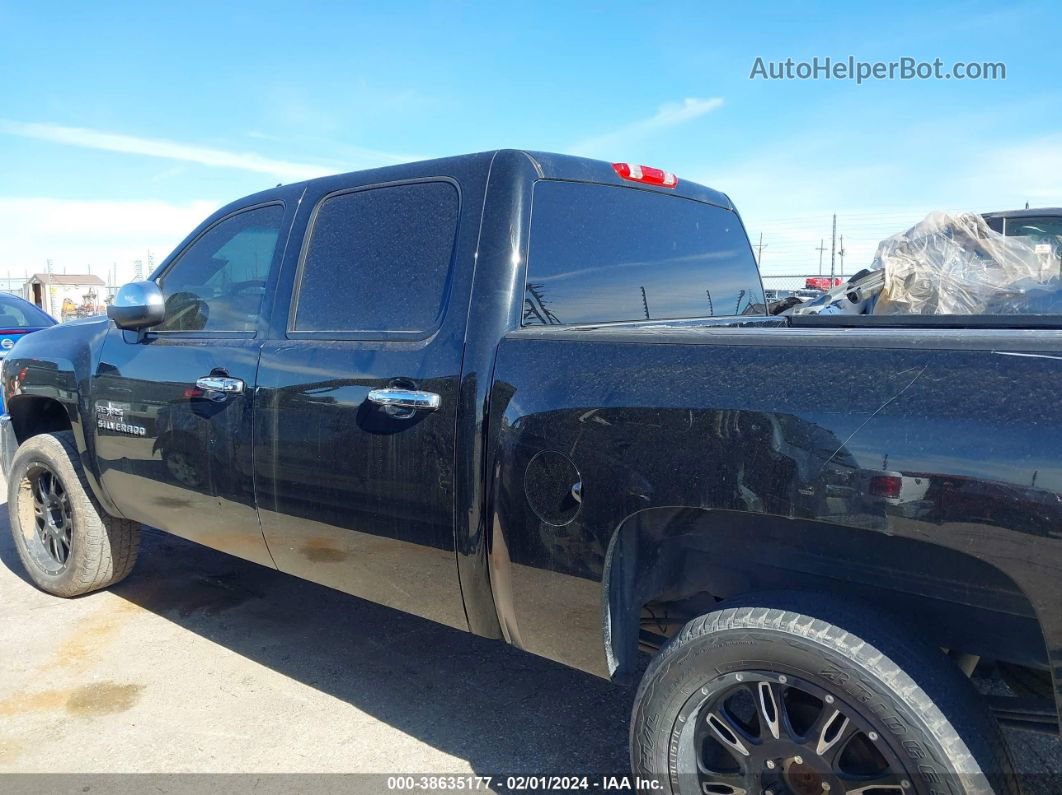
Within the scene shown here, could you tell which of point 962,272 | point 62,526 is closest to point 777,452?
point 62,526

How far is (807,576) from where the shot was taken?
6.95 ft

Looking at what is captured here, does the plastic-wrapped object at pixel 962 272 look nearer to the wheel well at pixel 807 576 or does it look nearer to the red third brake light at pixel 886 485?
the wheel well at pixel 807 576

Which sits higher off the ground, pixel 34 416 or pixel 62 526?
pixel 34 416

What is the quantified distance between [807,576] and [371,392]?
4.58ft

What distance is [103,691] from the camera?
11.0 ft

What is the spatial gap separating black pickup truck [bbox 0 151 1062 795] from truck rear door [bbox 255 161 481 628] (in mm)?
12

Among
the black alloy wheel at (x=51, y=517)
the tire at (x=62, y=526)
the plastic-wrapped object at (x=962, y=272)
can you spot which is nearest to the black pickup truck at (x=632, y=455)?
the tire at (x=62, y=526)

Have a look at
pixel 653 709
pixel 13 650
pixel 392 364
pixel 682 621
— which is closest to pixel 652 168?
pixel 392 364

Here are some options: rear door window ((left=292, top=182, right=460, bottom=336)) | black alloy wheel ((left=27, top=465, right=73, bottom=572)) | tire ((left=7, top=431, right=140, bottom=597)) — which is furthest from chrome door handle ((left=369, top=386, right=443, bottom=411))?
black alloy wheel ((left=27, top=465, right=73, bottom=572))

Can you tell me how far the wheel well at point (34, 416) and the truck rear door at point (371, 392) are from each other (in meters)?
2.14

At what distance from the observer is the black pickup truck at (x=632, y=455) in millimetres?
1674

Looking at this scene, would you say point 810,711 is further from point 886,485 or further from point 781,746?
point 886,485

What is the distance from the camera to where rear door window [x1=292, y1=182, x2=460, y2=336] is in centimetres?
264

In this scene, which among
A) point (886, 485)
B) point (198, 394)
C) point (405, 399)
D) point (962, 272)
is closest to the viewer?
point (886, 485)
